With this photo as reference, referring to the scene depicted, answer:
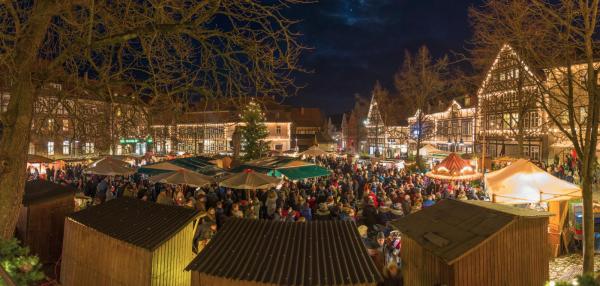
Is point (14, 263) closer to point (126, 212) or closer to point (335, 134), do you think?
point (126, 212)

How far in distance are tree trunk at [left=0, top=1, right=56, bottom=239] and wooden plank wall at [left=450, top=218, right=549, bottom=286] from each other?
6783mm

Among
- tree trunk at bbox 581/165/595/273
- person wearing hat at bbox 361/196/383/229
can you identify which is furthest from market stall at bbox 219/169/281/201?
tree trunk at bbox 581/165/595/273

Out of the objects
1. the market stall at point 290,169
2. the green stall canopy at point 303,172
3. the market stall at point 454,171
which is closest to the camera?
the green stall canopy at point 303,172

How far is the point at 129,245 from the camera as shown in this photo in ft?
18.4

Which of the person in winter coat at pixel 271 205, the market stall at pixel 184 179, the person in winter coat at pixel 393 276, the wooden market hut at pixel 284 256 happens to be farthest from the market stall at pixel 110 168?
the person in winter coat at pixel 393 276

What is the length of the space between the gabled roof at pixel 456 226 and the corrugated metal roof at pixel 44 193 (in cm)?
799

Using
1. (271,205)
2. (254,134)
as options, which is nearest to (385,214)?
(271,205)

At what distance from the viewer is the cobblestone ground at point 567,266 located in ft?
25.6

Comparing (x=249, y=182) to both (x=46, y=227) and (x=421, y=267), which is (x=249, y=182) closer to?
(x=46, y=227)

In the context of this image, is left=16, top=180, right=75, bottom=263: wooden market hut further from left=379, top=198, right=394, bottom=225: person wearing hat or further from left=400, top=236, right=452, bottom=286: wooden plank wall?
left=379, top=198, right=394, bottom=225: person wearing hat

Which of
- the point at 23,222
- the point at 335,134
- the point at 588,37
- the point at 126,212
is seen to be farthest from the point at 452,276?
the point at 335,134

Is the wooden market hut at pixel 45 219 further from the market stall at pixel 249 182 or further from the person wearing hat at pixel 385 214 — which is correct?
the person wearing hat at pixel 385 214

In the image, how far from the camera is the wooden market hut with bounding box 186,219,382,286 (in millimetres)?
4344

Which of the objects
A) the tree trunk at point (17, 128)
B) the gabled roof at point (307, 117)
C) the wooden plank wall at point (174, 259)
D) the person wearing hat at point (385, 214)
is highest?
the gabled roof at point (307, 117)
